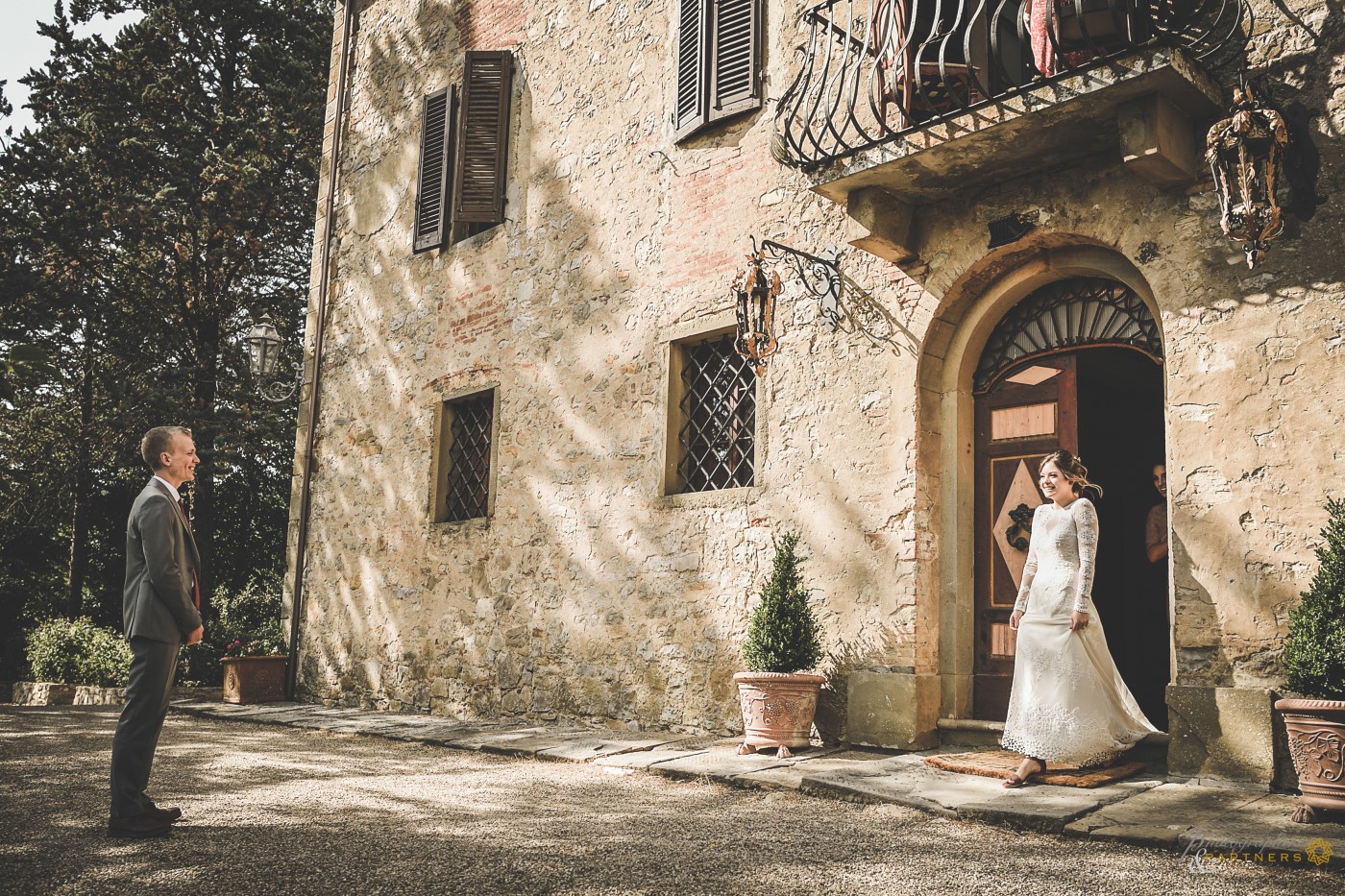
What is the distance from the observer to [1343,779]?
431 centimetres

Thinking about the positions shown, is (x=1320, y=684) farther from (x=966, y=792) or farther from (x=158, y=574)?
(x=158, y=574)

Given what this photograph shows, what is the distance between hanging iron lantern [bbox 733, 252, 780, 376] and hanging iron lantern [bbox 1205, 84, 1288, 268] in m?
2.86

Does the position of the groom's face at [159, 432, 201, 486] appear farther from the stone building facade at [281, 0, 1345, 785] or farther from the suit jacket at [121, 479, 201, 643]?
the stone building facade at [281, 0, 1345, 785]

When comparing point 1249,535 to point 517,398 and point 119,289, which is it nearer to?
point 517,398

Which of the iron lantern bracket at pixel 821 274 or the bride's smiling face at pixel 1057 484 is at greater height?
the iron lantern bracket at pixel 821 274

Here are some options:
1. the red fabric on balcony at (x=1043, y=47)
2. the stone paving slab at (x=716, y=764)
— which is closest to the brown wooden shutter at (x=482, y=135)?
the red fabric on balcony at (x=1043, y=47)

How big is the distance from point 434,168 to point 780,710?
7.04 m

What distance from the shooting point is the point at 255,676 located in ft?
37.0

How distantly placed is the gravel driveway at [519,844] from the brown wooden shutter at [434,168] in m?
6.12

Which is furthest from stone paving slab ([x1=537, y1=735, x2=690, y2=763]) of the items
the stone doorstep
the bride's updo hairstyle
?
the bride's updo hairstyle

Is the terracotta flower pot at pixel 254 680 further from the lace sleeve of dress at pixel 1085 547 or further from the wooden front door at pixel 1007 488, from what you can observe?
the lace sleeve of dress at pixel 1085 547

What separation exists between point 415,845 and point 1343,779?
3.69m

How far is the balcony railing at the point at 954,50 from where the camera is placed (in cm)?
571

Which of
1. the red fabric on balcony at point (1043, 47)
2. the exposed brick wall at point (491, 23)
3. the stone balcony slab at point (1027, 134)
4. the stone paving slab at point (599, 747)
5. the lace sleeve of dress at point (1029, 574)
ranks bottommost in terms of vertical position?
the stone paving slab at point (599, 747)
